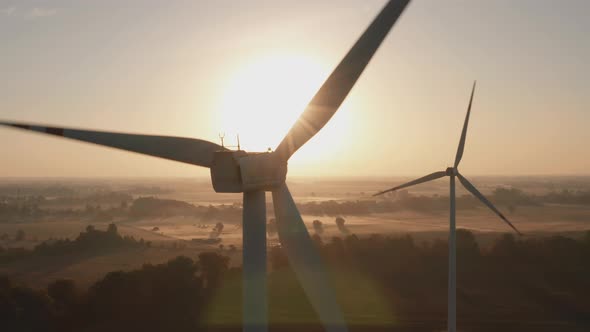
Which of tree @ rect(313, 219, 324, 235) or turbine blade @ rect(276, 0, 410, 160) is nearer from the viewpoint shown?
turbine blade @ rect(276, 0, 410, 160)

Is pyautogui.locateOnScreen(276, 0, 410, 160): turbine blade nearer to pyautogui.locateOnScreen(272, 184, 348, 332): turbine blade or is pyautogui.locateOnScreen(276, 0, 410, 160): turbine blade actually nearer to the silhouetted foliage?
pyautogui.locateOnScreen(272, 184, 348, 332): turbine blade

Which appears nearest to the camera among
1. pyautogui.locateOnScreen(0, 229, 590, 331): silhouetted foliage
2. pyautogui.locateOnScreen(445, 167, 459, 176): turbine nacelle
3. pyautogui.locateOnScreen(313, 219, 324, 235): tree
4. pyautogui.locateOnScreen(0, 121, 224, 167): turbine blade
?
pyautogui.locateOnScreen(0, 121, 224, 167): turbine blade

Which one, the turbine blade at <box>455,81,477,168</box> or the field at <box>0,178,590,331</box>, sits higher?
the turbine blade at <box>455,81,477,168</box>

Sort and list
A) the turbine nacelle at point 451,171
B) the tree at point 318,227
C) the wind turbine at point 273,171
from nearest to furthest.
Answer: the wind turbine at point 273,171 < the turbine nacelle at point 451,171 < the tree at point 318,227

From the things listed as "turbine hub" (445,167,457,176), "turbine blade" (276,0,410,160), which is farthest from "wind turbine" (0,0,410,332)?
"turbine hub" (445,167,457,176)

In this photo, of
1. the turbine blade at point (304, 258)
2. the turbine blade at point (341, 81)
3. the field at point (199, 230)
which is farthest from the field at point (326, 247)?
the turbine blade at point (341, 81)

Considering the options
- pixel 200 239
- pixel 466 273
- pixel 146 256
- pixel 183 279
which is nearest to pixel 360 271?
pixel 466 273

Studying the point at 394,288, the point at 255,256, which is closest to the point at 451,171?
the point at 255,256

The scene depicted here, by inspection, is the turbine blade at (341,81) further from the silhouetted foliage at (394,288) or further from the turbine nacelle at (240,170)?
the silhouetted foliage at (394,288)
